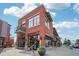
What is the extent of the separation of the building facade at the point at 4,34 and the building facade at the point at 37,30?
0.24m

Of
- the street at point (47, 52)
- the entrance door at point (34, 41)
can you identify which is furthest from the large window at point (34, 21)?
the street at point (47, 52)

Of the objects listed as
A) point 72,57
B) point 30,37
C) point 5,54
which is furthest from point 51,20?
point 5,54

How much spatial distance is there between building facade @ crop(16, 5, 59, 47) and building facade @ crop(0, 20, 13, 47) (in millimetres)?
235

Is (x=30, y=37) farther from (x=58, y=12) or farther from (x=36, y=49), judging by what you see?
(x=58, y=12)

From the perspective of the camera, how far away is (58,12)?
214 inches

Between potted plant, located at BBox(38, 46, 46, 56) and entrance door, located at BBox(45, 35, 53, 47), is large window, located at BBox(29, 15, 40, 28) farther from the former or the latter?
potted plant, located at BBox(38, 46, 46, 56)

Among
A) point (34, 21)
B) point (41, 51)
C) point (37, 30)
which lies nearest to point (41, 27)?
point (37, 30)

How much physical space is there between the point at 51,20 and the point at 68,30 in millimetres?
473

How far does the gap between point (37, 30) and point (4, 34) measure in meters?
0.80

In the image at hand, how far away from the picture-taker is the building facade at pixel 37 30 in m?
5.37

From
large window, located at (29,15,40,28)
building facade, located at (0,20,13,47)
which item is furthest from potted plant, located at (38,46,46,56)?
building facade, located at (0,20,13,47)

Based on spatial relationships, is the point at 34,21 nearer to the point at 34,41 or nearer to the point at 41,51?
the point at 34,41

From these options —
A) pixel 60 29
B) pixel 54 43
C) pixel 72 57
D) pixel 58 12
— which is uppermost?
pixel 58 12

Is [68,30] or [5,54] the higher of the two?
[68,30]
